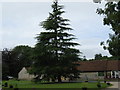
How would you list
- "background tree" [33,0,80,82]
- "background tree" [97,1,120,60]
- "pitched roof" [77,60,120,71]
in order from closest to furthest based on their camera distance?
"background tree" [97,1,120,60] → "background tree" [33,0,80,82] → "pitched roof" [77,60,120,71]

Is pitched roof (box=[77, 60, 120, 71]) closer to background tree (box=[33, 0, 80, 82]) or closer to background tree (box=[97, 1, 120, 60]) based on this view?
background tree (box=[33, 0, 80, 82])

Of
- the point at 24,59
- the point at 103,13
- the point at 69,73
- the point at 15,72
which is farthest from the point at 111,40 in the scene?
the point at 24,59

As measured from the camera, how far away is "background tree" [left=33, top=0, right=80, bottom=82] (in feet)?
118

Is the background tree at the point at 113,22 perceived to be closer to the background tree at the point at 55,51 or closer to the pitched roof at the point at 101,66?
the background tree at the point at 55,51

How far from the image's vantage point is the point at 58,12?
1491 inches

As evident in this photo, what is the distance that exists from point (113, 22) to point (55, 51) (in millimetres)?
18183

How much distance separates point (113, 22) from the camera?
19.4 m

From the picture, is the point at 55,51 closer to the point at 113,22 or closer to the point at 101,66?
the point at 113,22

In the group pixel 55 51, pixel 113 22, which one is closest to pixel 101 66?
pixel 55 51

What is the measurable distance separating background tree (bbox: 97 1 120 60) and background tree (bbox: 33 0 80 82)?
14.6 metres

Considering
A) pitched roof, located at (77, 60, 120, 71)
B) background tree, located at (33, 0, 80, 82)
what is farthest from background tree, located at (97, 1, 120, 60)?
pitched roof, located at (77, 60, 120, 71)

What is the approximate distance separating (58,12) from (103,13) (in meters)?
18.3

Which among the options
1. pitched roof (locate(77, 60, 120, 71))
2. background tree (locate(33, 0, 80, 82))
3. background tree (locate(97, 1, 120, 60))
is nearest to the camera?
background tree (locate(97, 1, 120, 60))

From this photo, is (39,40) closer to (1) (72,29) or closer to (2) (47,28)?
(2) (47,28)
